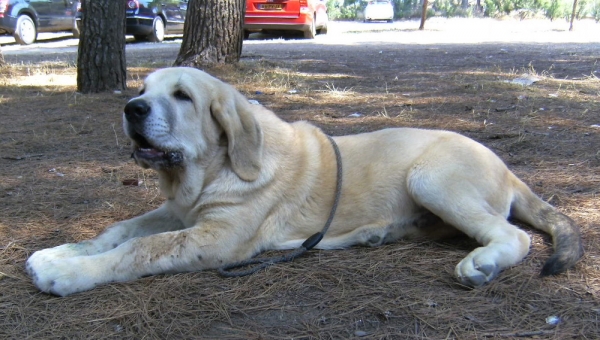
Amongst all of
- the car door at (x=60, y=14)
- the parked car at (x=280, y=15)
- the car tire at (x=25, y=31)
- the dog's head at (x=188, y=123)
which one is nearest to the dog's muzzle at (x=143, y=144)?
the dog's head at (x=188, y=123)

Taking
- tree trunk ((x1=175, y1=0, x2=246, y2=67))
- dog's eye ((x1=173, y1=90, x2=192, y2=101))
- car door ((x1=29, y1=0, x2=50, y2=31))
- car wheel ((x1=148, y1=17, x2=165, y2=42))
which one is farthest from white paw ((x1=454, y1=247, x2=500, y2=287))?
car door ((x1=29, y1=0, x2=50, y2=31))

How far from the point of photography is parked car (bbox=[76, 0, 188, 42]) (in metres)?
18.3

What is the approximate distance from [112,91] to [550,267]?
6.55m

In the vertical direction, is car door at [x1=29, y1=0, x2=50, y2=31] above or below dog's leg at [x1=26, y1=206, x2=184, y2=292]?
above

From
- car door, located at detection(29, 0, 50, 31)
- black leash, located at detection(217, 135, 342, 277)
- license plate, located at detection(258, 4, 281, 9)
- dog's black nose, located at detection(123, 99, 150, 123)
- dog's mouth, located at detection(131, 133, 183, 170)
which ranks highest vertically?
license plate, located at detection(258, 4, 281, 9)

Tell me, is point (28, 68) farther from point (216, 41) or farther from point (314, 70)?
point (314, 70)

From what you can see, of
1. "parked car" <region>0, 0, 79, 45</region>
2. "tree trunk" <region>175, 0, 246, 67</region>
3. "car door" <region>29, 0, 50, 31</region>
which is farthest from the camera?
"car door" <region>29, 0, 50, 31</region>

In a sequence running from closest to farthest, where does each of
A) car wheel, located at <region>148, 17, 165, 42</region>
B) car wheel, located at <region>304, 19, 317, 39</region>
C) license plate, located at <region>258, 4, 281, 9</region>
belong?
license plate, located at <region>258, 4, 281, 9</region> → car wheel, located at <region>148, 17, 165, 42</region> → car wheel, located at <region>304, 19, 317, 39</region>

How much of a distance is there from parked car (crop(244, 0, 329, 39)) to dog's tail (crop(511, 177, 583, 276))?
15.7 meters

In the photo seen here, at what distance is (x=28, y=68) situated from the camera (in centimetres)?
1009

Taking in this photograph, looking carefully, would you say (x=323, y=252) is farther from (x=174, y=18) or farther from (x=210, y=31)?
(x=174, y=18)

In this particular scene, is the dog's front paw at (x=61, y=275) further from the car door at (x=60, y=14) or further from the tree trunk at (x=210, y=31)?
the car door at (x=60, y=14)

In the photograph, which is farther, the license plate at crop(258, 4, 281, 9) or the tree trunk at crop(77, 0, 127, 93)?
the license plate at crop(258, 4, 281, 9)

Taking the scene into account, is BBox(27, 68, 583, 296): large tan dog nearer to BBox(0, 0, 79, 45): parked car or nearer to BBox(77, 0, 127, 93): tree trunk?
BBox(77, 0, 127, 93): tree trunk
